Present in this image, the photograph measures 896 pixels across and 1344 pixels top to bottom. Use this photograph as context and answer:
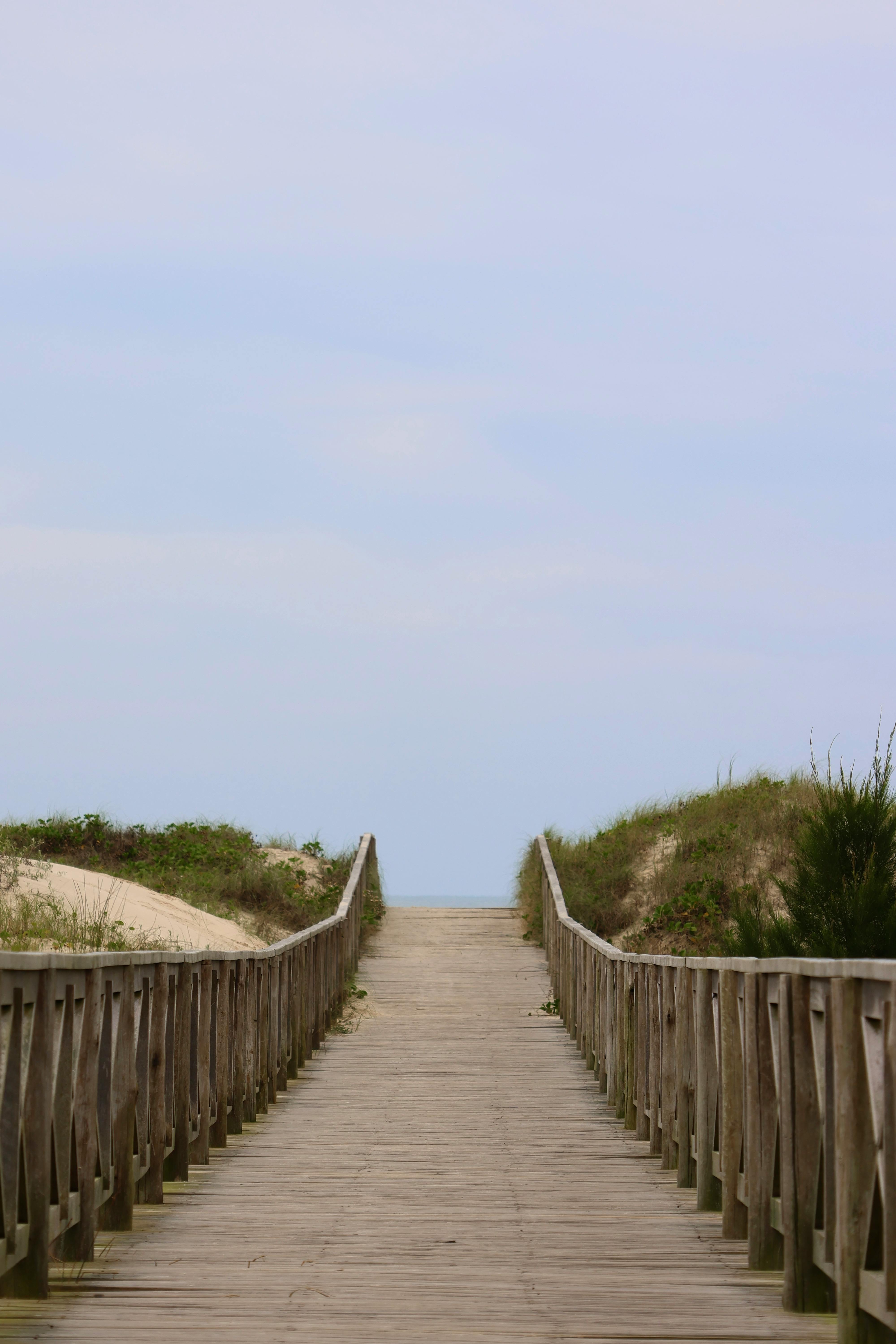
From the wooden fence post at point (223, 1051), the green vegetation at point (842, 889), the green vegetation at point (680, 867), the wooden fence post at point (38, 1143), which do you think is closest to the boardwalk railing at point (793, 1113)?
the wooden fence post at point (38, 1143)

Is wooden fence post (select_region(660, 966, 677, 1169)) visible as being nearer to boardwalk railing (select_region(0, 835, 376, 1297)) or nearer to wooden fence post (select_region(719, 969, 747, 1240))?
wooden fence post (select_region(719, 969, 747, 1240))

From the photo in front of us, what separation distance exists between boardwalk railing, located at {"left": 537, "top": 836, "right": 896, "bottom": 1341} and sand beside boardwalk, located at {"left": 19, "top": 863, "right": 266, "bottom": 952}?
811 cm

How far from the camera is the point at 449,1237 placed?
5.58 metres

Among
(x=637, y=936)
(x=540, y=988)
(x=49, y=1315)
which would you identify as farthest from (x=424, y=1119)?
(x=637, y=936)

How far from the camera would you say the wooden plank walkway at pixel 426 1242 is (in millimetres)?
4285

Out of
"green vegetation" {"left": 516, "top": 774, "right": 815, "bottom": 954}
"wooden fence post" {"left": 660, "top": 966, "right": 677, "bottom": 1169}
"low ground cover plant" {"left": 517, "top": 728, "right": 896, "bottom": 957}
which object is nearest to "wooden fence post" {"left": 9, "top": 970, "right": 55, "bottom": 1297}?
"wooden fence post" {"left": 660, "top": 966, "right": 677, "bottom": 1169}

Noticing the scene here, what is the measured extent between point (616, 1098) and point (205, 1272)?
203 inches

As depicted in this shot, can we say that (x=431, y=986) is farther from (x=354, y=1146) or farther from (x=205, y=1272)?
(x=205, y=1272)

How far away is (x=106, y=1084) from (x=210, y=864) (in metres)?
16.7

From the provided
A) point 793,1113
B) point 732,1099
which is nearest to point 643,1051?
point 732,1099

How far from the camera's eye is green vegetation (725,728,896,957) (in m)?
11.6

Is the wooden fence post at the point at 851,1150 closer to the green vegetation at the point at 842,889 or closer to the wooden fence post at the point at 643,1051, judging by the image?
the wooden fence post at the point at 643,1051

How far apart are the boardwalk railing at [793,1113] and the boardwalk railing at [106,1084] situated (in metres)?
2.30

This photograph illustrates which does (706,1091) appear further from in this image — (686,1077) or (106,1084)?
(106,1084)
